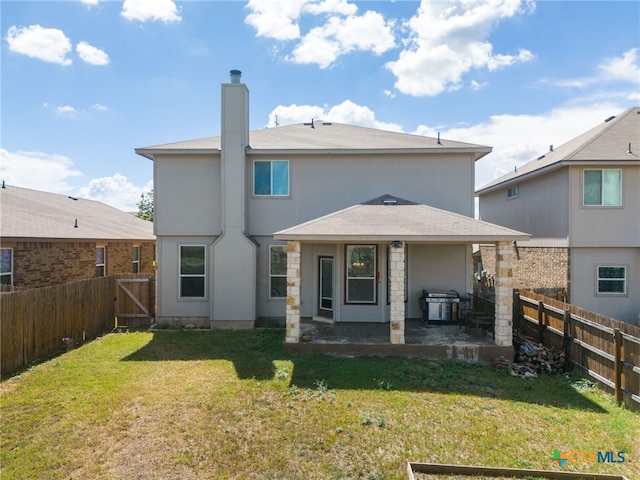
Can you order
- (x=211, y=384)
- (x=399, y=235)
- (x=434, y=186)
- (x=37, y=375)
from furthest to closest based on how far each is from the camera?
(x=434, y=186)
(x=399, y=235)
(x=37, y=375)
(x=211, y=384)

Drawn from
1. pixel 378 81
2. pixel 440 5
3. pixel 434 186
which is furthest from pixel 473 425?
pixel 378 81

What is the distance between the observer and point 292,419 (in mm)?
5383

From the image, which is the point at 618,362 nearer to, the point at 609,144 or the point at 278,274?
the point at 278,274

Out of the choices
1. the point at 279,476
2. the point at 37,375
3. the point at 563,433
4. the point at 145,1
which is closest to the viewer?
the point at 279,476

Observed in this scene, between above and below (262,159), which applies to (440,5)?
above

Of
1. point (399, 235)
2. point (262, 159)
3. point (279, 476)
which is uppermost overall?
point (262, 159)

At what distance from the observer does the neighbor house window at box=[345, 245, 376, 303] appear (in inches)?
412

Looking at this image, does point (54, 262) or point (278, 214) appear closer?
point (54, 262)

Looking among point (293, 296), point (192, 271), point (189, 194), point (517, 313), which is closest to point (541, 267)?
point (517, 313)

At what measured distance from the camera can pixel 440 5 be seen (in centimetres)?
996

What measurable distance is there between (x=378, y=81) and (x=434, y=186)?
5962 millimetres

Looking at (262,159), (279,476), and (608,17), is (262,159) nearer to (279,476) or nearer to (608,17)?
(279,476)

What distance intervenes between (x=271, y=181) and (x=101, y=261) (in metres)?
8.07

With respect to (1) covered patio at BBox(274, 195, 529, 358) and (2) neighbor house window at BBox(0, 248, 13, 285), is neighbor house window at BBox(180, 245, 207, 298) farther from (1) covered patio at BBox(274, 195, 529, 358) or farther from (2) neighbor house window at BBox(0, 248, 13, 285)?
(2) neighbor house window at BBox(0, 248, 13, 285)
